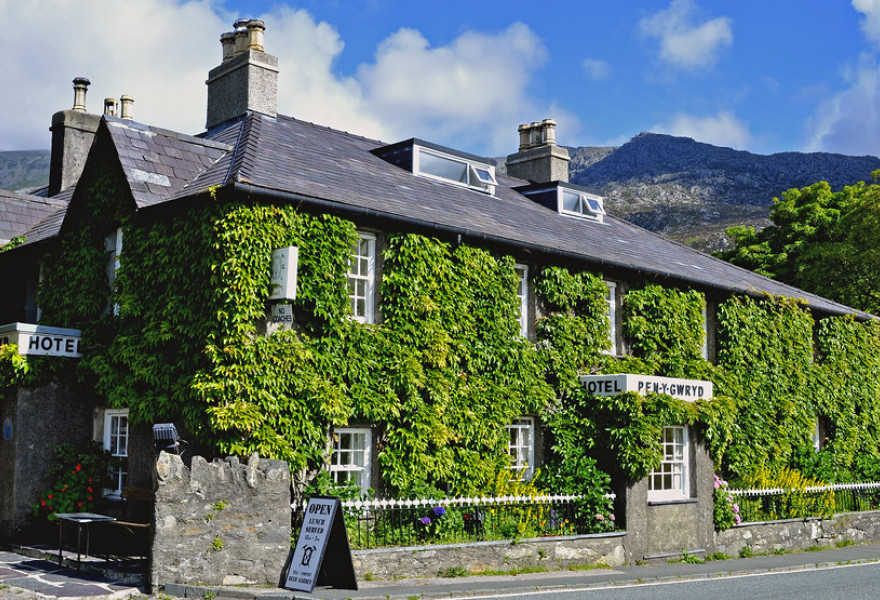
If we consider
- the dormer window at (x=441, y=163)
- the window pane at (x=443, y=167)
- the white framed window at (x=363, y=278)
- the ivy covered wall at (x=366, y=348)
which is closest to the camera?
the ivy covered wall at (x=366, y=348)

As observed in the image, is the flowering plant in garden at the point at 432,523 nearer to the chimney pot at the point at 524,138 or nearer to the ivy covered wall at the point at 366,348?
the ivy covered wall at the point at 366,348

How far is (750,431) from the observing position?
23875 millimetres

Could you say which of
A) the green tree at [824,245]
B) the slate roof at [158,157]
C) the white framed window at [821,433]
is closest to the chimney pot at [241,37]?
the slate roof at [158,157]

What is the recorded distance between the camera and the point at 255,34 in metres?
21.5

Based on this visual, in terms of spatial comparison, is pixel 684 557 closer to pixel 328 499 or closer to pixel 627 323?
pixel 627 323

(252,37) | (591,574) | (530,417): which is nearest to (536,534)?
(591,574)

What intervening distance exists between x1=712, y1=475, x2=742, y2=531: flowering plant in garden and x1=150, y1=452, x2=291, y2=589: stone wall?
1085 centimetres

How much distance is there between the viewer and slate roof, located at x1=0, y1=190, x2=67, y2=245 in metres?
22.6

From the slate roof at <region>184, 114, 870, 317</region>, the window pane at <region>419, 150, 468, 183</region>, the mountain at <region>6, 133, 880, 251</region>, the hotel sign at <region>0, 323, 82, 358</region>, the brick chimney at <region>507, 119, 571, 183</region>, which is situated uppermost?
the mountain at <region>6, 133, 880, 251</region>

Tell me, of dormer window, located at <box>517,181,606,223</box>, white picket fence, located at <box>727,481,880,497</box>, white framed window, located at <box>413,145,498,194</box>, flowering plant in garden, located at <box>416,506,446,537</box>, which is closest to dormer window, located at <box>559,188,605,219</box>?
dormer window, located at <box>517,181,606,223</box>

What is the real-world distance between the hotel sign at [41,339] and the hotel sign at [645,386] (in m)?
10.9

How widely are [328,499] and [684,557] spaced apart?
914 cm

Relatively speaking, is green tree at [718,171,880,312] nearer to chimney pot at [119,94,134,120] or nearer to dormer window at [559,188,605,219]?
dormer window at [559,188,605,219]

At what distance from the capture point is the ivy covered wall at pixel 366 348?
1477 centimetres
